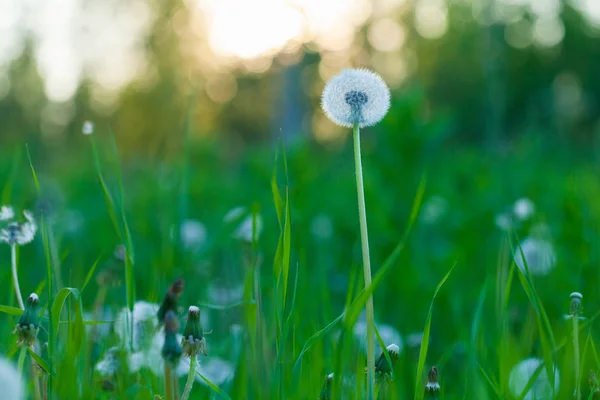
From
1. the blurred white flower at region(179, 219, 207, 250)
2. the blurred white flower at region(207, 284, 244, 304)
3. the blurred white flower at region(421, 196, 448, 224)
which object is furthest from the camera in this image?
the blurred white flower at region(421, 196, 448, 224)

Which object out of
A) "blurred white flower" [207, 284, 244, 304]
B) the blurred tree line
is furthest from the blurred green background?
the blurred tree line

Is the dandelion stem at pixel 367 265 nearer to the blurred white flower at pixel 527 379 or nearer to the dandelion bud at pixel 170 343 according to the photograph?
the dandelion bud at pixel 170 343

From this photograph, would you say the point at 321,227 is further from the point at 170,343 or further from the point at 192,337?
the point at 170,343

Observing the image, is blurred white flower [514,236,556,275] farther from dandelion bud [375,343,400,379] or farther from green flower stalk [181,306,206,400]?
green flower stalk [181,306,206,400]

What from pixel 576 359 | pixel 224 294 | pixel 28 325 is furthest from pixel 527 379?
pixel 224 294

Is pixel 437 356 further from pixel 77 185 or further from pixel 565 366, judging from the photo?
pixel 77 185
